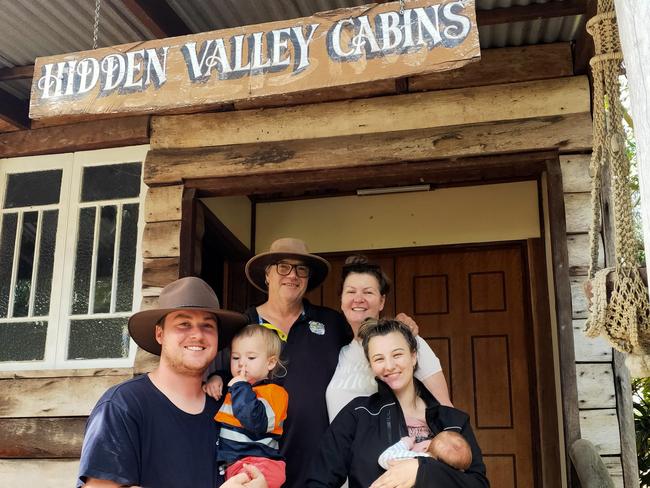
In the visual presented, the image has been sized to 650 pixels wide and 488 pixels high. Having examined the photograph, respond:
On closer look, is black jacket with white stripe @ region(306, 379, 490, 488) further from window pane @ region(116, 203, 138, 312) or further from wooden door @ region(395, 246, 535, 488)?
wooden door @ region(395, 246, 535, 488)

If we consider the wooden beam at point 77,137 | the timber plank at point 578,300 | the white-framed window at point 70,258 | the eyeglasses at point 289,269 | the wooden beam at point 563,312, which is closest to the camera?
the eyeglasses at point 289,269

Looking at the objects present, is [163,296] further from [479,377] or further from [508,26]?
[479,377]

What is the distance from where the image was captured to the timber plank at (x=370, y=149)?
4.18 metres

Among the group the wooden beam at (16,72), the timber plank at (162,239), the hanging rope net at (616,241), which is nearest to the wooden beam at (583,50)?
the hanging rope net at (616,241)

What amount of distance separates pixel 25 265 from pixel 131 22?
1.86 metres

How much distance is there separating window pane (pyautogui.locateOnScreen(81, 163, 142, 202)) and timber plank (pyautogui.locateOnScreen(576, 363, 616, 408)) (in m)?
2.93

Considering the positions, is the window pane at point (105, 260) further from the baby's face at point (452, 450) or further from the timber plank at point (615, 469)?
the timber plank at point (615, 469)

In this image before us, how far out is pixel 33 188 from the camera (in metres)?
5.08

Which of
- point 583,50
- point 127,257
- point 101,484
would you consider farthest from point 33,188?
point 583,50

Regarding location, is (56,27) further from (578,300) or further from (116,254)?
(578,300)

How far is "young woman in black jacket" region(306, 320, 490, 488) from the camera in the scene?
2.51 m

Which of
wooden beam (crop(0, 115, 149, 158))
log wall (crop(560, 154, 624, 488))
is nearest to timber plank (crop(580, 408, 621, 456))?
log wall (crop(560, 154, 624, 488))

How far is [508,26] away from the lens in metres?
4.18

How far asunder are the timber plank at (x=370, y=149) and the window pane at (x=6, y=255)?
1132mm
